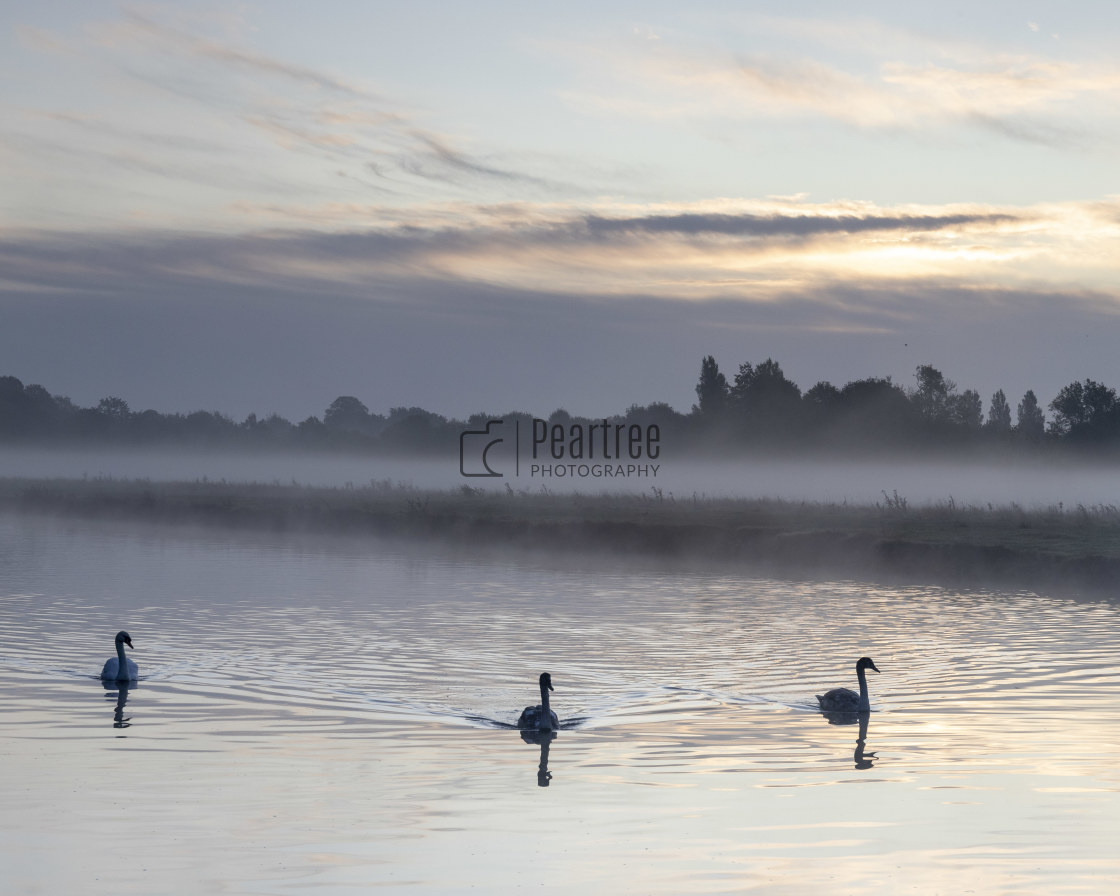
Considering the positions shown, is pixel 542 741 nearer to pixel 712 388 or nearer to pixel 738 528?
pixel 738 528

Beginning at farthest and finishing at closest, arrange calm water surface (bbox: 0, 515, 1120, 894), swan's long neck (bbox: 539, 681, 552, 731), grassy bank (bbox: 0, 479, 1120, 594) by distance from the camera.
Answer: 1. grassy bank (bbox: 0, 479, 1120, 594)
2. swan's long neck (bbox: 539, 681, 552, 731)
3. calm water surface (bbox: 0, 515, 1120, 894)

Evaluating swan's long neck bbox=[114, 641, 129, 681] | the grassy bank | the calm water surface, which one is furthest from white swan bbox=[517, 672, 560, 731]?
the grassy bank

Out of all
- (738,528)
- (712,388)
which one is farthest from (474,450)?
(738,528)

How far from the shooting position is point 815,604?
31.3 m

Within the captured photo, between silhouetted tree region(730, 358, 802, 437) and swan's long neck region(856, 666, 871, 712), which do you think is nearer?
swan's long neck region(856, 666, 871, 712)

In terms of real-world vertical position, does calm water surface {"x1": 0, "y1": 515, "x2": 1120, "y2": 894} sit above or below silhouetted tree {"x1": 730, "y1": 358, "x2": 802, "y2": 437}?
below

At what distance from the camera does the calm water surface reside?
35.9ft

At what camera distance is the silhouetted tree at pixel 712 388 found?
5030 inches

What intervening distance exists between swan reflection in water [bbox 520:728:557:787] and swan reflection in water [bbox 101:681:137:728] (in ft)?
16.6

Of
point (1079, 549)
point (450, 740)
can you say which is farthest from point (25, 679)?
point (1079, 549)

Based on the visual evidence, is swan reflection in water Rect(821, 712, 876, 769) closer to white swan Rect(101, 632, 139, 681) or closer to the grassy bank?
white swan Rect(101, 632, 139, 681)

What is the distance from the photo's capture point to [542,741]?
1638 centimetres

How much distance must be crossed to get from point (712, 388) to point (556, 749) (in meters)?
114

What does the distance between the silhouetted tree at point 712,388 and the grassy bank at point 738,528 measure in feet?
207
